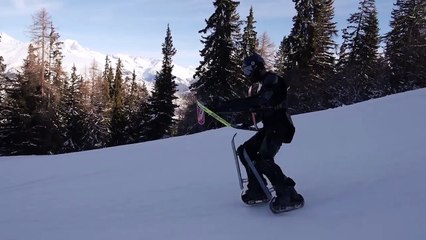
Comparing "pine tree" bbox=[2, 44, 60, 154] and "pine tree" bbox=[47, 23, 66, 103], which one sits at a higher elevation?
"pine tree" bbox=[47, 23, 66, 103]

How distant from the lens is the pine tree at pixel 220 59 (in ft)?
108

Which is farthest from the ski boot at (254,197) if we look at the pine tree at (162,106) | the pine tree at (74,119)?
the pine tree at (74,119)

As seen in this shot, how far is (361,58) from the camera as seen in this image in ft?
128

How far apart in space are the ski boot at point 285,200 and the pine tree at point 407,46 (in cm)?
2983

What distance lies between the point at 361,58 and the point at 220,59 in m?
15.5

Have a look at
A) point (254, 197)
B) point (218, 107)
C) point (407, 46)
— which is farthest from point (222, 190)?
point (407, 46)

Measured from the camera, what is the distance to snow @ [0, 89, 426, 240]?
492cm

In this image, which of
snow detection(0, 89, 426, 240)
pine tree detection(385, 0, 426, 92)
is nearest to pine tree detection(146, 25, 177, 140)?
pine tree detection(385, 0, 426, 92)

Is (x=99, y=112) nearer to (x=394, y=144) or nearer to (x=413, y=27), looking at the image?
(x=413, y=27)

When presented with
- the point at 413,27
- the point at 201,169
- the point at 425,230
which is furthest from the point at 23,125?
the point at 413,27

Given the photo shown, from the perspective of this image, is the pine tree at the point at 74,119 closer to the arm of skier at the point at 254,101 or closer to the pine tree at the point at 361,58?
the pine tree at the point at 361,58

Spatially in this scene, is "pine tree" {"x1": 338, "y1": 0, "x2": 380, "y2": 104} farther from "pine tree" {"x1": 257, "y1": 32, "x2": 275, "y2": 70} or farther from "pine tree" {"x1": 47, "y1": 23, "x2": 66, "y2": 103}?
"pine tree" {"x1": 47, "y1": 23, "x2": 66, "y2": 103}

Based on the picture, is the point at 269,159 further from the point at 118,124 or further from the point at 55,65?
the point at 118,124

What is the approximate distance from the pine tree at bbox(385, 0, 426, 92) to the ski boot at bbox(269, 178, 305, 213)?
29830 mm
